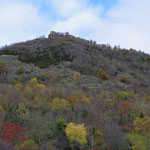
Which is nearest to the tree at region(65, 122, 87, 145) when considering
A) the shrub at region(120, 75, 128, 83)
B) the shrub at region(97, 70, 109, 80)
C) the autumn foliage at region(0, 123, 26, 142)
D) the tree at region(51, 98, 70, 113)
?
the autumn foliage at region(0, 123, 26, 142)

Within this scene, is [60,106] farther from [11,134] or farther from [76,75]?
[76,75]

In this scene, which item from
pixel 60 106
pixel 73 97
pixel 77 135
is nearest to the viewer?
pixel 77 135

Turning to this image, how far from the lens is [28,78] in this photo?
47.3 meters

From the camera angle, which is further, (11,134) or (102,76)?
(102,76)

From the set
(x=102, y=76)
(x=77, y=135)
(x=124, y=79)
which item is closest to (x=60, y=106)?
(x=77, y=135)

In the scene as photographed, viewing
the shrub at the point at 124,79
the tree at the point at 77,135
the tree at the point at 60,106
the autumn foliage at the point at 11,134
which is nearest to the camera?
the autumn foliage at the point at 11,134

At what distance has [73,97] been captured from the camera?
35.0 metres

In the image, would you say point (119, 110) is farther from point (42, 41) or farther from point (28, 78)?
point (42, 41)

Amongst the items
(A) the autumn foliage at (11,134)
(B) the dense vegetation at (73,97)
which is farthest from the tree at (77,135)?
(A) the autumn foliage at (11,134)

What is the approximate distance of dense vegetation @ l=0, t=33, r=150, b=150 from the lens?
22.7 m

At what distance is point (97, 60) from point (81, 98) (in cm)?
2577

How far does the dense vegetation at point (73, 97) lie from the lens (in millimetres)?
22719

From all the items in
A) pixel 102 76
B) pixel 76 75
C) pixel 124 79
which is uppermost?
pixel 102 76

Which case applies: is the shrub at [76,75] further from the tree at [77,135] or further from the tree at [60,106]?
the tree at [77,135]
